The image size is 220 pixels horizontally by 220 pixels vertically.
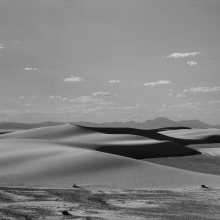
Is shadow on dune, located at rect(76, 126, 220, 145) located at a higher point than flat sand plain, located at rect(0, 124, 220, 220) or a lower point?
higher

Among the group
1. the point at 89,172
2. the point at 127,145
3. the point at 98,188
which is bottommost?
the point at 98,188

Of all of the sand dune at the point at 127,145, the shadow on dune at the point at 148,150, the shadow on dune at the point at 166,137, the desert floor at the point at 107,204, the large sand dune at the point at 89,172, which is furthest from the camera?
the shadow on dune at the point at 166,137

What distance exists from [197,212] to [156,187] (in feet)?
8.78

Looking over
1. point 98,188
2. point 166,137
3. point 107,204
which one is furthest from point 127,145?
point 166,137

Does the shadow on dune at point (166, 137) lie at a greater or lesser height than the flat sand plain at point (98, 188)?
greater

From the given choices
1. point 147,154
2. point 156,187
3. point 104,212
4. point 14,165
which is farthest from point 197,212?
point 147,154

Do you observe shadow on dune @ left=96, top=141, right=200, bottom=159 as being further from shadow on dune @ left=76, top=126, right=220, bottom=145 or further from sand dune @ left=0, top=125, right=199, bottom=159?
shadow on dune @ left=76, top=126, right=220, bottom=145

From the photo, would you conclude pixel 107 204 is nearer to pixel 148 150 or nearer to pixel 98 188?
pixel 98 188

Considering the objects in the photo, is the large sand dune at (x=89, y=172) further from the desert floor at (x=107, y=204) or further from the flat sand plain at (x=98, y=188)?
the desert floor at (x=107, y=204)

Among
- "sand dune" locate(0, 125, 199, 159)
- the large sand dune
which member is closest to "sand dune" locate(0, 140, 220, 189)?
the large sand dune

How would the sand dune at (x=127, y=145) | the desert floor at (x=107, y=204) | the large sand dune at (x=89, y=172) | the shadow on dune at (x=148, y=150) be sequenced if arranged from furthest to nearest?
1. the shadow on dune at (x=148, y=150)
2. the sand dune at (x=127, y=145)
3. the large sand dune at (x=89, y=172)
4. the desert floor at (x=107, y=204)

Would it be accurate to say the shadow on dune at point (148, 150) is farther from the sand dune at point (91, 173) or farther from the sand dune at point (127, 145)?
the sand dune at point (91, 173)

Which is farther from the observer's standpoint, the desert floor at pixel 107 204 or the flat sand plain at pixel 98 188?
the flat sand plain at pixel 98 188

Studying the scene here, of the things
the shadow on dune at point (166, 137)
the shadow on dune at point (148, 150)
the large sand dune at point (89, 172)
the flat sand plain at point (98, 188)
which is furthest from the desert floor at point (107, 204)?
the shadow on dune at point (166, 137)
